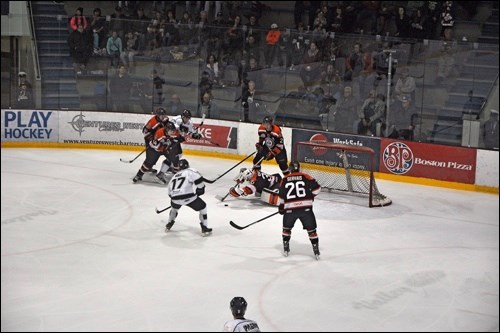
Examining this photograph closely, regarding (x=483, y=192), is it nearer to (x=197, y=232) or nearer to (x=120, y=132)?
(x=197, y=232)

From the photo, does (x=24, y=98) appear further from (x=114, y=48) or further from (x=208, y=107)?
(x=208, y=107)

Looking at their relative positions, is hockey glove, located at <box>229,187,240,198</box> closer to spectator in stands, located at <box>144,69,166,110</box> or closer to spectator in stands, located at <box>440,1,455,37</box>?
spectator in stands, located at <box>144,69,166,110</box>

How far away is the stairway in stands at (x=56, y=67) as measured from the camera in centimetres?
1536

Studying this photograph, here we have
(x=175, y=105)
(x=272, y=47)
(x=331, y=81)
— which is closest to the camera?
(x=331, y=81)

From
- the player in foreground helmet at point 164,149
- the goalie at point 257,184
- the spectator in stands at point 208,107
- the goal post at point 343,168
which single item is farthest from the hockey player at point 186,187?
the spectator in stands at point 208,107

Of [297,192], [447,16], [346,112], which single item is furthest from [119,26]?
[297,192]

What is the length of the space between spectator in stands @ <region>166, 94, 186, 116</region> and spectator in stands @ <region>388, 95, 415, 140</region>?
3.61 meters

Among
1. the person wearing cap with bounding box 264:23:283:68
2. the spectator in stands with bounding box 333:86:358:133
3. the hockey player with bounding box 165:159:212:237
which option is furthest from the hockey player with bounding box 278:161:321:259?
the person wearing cap with bounding box 264:23:283:68

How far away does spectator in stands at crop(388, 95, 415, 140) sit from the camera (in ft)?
43.9

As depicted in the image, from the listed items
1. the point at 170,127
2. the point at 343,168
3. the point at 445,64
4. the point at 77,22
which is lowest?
the point at 343,168

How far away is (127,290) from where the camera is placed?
8.14 meters

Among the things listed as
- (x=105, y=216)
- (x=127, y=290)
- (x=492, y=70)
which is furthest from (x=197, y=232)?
(x=492, y=70)

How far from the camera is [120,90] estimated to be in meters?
15.5

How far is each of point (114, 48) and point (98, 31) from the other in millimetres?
443
